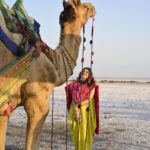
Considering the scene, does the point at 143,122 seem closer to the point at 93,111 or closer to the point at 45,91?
the point at 93,111

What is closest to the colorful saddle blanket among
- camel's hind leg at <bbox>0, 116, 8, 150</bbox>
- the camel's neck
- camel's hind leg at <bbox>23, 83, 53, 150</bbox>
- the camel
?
the camel

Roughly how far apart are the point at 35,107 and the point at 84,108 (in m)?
1.93

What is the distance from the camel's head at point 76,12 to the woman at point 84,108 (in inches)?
32.8

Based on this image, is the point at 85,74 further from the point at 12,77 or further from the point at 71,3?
the point at 12,77

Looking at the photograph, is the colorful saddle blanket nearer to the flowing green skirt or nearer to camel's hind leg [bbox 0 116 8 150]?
camel's hind leg [bbox 0 116 8 150]

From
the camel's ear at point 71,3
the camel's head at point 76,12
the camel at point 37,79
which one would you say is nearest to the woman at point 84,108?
the camel at point 37,79

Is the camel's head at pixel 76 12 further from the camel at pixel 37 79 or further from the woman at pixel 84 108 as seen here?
the woman at pixel 84 108

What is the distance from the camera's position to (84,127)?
7.33 metres

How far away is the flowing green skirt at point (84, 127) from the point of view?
7.32 meters

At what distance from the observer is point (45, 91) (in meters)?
5.61

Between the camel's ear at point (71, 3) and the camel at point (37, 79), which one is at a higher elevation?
the camel's ear at point (71, 3)

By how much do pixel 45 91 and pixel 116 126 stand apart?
781cm

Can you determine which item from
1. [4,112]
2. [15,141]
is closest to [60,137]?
[15,141]

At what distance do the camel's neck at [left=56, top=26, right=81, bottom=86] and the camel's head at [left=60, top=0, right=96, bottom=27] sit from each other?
0.18 meters
